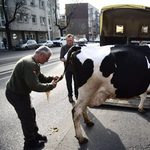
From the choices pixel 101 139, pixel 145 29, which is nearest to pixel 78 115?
pixel 101 139

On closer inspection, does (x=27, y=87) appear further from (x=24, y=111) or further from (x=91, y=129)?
(x=91, y=129)

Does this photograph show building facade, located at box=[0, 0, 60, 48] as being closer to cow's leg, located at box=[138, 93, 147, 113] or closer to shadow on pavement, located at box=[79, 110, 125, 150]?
cow's leg, located at box=[138, 93, 147, 113]

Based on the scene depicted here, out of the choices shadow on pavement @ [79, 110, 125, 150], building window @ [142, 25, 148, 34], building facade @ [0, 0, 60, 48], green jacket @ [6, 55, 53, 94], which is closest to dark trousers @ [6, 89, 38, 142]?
green jacket @ [6, 55, 53, 94]

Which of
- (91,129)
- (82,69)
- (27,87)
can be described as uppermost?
(82,69)

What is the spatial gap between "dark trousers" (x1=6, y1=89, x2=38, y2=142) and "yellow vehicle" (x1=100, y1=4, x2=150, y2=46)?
373 centimetres

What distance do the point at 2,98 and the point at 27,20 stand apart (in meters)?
30.8

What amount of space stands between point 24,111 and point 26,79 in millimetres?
605

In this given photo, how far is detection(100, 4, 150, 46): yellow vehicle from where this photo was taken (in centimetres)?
503

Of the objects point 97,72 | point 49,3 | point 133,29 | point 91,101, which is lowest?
point 91,101

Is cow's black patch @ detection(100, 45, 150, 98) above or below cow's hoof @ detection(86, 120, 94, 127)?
above

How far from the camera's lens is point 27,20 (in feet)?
105

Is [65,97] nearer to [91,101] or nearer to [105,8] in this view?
[91,101]

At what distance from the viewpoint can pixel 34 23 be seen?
34.1 m

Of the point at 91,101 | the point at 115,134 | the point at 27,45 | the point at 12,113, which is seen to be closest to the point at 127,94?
the point at 91,101
